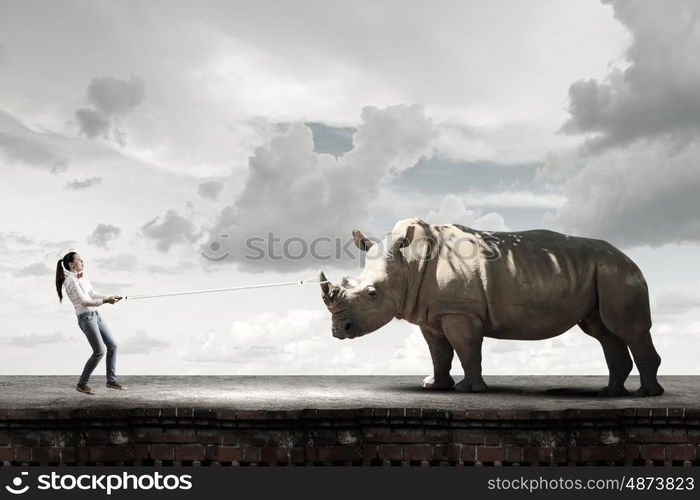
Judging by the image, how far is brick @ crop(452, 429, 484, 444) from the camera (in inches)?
280

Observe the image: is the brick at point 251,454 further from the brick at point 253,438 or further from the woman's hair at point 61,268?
the woman's hair at point 61,268

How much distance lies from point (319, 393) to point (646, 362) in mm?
3733

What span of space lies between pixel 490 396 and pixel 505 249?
1798mm

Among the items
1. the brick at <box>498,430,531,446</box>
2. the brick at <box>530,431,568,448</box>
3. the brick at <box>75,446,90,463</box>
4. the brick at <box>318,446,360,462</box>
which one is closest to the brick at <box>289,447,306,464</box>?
the brick at <box>318,446,360,462</box>

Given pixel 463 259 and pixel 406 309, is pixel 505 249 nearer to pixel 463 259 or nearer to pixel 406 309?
pixel 463 259

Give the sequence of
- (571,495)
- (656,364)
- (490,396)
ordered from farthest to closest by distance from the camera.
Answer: (656,364) < (490,396) < (571,495)

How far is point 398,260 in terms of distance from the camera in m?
9.86

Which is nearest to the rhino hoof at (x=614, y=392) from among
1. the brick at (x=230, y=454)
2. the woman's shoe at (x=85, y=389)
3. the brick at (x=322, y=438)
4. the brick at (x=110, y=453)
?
the brick at (x=322, y=438)

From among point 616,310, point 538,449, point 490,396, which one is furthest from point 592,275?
point 538,449

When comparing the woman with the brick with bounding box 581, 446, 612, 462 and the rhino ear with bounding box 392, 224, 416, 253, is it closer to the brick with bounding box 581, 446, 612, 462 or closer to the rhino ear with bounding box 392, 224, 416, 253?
the rhino ear with bounding box 392, 224, 416, 253

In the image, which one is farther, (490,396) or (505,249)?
(505,249)

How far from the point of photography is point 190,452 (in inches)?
285

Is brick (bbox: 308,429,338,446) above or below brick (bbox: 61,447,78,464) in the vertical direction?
above

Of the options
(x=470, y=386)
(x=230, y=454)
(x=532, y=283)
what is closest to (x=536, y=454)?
(x=230, y=454)
